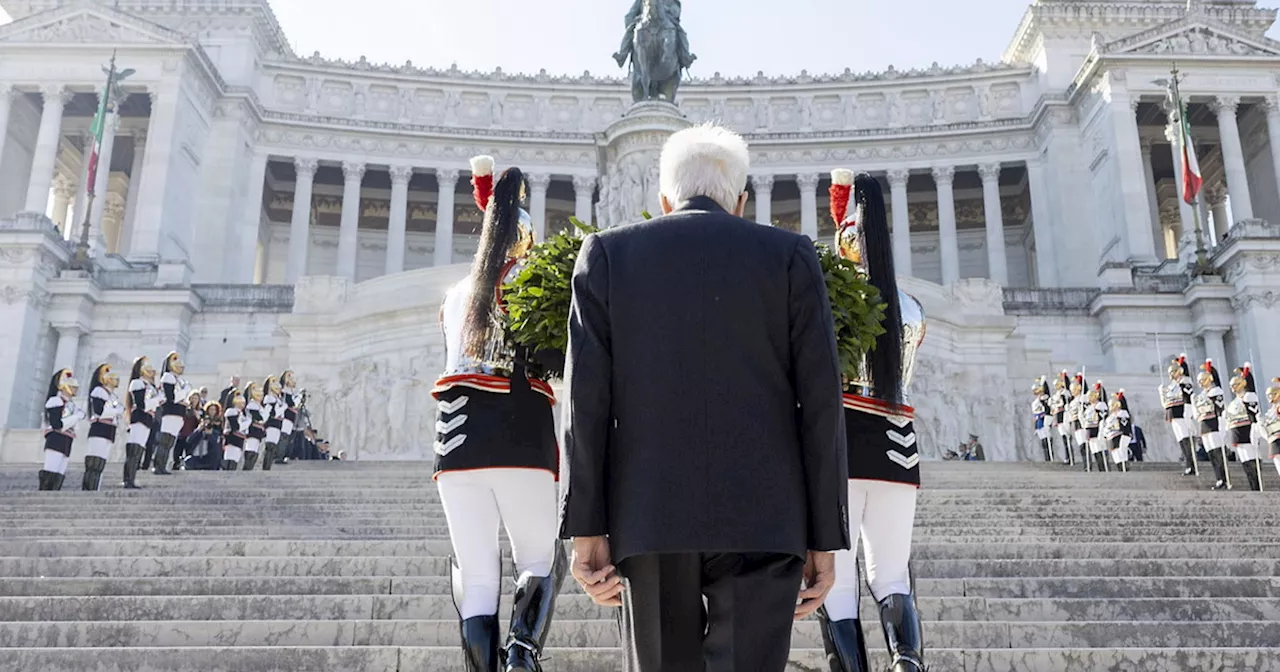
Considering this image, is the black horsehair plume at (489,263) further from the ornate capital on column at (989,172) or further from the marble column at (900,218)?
the ornate capital on column at (989,172)

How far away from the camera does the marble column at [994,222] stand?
46469mm

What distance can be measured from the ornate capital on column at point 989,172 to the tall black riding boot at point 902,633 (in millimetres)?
47168

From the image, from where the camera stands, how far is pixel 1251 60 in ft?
140

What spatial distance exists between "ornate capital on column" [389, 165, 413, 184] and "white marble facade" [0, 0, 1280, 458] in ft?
0.52

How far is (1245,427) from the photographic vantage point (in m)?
14.7

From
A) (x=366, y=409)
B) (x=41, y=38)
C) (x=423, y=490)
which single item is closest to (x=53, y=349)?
(x=366, y=409)

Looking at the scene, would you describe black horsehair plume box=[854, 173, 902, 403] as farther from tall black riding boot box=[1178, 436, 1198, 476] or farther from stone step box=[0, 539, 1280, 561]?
tall black riding boot box=[1178, 436, 1198, 476]

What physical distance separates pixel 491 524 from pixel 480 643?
511mm

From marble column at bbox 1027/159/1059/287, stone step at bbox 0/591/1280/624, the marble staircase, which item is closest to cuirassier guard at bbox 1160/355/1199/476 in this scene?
the marble staircase

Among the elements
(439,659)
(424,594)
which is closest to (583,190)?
(424,594)

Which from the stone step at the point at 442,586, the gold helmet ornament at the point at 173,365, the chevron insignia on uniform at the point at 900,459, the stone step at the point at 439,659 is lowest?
the stone step at the point at 439,659

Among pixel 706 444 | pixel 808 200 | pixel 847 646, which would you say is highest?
pixel 808 200

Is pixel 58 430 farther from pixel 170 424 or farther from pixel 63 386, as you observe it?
pixel 170 424

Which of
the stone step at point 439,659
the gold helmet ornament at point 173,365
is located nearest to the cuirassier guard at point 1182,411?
the stone step at point 439,659
